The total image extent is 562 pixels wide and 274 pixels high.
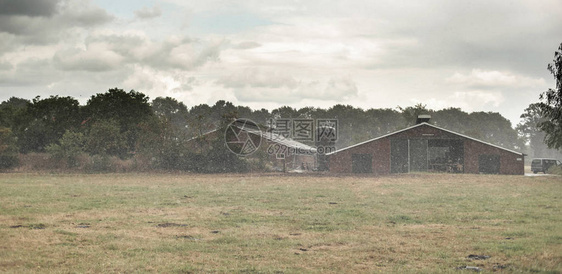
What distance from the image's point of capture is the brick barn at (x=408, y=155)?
56094 millimetres

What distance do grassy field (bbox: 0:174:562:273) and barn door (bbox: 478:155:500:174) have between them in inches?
1317

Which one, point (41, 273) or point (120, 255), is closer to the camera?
point (41, 273)

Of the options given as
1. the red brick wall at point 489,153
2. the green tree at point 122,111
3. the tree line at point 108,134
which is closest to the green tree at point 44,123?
the tree line at point 108,134

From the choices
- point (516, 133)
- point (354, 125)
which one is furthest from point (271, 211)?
point (516, 133)

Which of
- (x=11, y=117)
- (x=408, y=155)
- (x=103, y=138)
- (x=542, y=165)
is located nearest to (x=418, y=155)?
(x=408, y=155)

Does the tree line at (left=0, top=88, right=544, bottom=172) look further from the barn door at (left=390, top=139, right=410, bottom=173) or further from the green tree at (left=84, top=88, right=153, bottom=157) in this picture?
the barn door at (left=390, top=139, right=410, bottom=173)

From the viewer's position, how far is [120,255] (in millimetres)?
11641

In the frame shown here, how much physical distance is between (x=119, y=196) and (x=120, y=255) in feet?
45.6

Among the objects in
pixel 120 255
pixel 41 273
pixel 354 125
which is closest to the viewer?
pixel 41 273

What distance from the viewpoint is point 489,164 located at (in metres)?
56.3

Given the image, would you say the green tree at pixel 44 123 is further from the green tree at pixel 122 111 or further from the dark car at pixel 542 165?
the dark car at pixel 542 165

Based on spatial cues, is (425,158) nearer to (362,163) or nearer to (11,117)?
(362,163)

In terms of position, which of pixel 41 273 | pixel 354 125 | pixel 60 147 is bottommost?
pixel 41 273

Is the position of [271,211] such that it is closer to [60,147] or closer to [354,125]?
[60,147]
